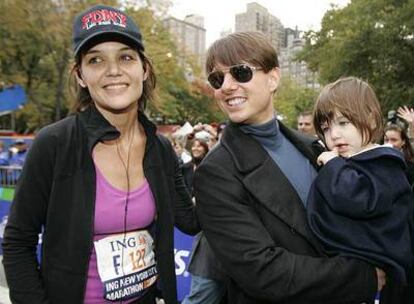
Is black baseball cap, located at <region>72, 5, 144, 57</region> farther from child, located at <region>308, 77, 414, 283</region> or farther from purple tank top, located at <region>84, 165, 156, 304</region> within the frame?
child, located at <region>308, 77, 414, 283</region>

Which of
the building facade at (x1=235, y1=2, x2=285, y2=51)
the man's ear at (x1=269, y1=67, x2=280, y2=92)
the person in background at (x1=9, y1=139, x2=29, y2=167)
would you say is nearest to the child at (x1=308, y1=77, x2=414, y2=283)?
the man's ear at (x1=269, y1=67, x2=280, y2=92)

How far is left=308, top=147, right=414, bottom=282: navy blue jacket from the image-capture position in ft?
5.50

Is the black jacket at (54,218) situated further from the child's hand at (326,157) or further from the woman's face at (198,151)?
the woman's face at (198,151)

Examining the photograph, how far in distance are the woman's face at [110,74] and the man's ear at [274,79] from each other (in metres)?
0.62

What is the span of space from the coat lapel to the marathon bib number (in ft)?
2.05

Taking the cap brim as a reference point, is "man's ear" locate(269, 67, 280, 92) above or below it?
below

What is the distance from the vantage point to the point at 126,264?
81.8 inches

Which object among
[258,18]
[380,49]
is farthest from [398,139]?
[258,18]

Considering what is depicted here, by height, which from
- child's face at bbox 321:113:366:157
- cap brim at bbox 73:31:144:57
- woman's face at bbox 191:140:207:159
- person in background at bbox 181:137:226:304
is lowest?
person in background at bbox 181:137:226:304

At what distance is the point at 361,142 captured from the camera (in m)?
1.97

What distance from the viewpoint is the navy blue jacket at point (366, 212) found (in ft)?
5.50

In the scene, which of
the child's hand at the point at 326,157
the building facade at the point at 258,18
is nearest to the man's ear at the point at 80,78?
the child's hand at the point at 326,157

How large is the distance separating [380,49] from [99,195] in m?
21.2

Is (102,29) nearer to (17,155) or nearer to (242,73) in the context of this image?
(242,73)
